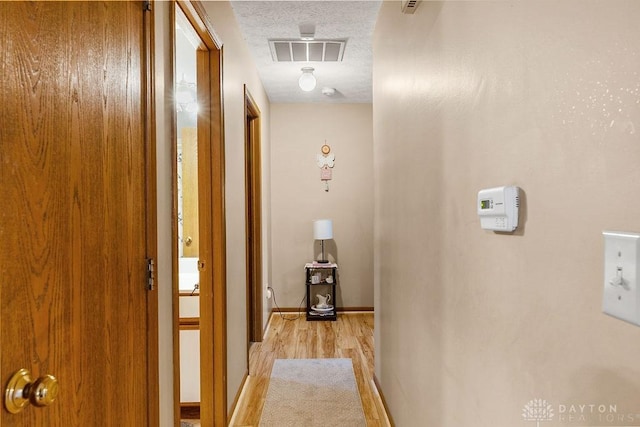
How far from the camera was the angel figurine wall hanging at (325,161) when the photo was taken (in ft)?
15.8

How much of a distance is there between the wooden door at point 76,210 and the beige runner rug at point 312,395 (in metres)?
1.34

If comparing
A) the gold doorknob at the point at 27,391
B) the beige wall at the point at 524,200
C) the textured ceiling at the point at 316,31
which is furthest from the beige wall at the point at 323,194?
the gold doorknob at the point at 27,391

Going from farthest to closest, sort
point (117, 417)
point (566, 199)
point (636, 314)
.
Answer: point (117, 417) → point (566, 199) → point (636, 314)

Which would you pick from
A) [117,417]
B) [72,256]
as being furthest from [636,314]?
[117,417]

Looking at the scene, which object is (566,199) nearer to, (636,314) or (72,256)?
(636,314)

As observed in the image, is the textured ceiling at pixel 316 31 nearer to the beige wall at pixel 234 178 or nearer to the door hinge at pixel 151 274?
the beige wall at pixel 234 178

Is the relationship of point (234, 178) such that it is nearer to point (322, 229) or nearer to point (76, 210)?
point (76, 210)

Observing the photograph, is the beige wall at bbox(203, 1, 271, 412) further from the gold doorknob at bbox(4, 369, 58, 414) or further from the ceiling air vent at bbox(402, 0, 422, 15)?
the gold doorknob at bbox(4, 369, 58, 414)

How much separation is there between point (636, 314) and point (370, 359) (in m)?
3.01

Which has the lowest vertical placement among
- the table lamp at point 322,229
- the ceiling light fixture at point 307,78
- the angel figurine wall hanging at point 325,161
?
the table lamp at point 322,229

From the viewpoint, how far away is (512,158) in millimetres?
885

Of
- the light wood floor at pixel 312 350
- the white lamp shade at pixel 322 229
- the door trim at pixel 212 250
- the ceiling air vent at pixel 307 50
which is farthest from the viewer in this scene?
the white lamp shade at pixel 322 229

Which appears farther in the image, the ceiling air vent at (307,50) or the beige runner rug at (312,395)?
the ceiling air vent at (307,50)

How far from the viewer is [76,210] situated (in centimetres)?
92
